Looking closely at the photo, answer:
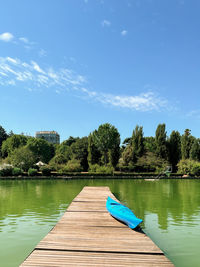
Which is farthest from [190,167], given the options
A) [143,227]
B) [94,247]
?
[94,247]

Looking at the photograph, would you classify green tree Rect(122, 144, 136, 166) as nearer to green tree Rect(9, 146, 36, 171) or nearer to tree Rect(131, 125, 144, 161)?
tree Rect(131, 125, 144, 161)

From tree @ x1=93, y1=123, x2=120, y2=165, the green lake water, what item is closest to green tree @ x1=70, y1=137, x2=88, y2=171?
tree @ x1=93, y1=123, x2=120, y2=165

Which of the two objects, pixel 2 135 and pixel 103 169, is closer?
pixel 103 169

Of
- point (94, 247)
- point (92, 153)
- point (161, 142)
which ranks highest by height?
point (161, 142)

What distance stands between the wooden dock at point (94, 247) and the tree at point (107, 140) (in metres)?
37.5

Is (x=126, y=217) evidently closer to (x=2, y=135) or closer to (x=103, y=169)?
(x=103, y=169)

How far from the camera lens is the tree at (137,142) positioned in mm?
46438

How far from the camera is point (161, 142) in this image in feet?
153

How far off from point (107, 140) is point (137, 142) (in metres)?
6.39

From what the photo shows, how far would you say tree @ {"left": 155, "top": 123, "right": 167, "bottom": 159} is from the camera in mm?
46531

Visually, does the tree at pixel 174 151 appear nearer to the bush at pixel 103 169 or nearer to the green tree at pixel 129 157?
the green tree at pixel 129 157

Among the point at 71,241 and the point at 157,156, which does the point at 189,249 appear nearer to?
the point at 71,241

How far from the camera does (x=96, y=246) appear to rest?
511cm

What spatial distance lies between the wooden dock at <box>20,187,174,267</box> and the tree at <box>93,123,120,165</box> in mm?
37504
